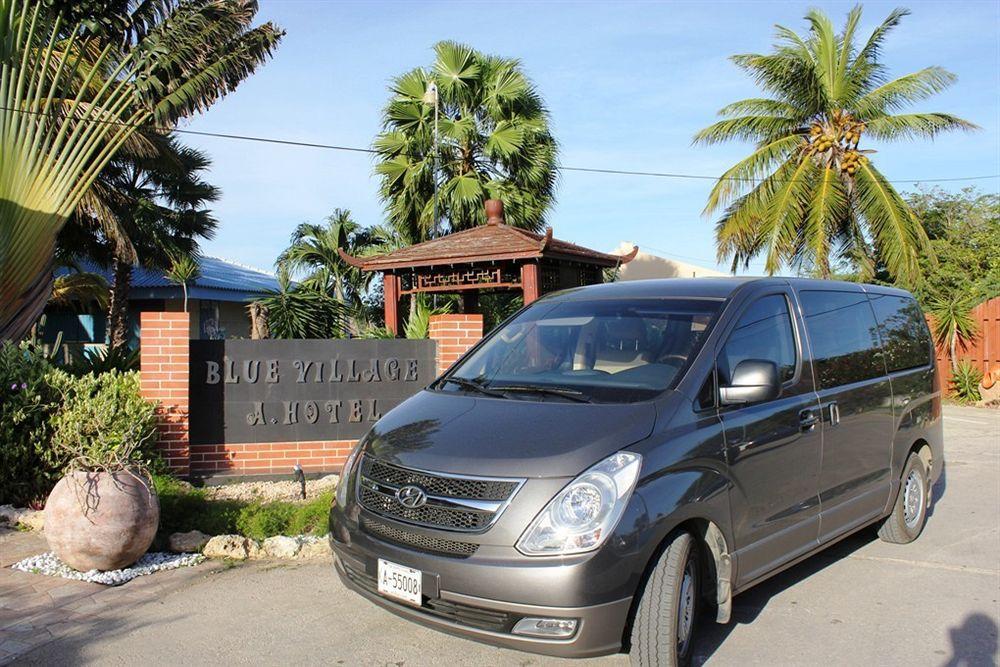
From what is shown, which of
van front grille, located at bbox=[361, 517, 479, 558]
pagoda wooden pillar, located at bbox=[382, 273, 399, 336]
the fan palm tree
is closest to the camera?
van front grille, located at bbox=[361, 517, 479, 558]

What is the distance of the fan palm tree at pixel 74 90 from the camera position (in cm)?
963

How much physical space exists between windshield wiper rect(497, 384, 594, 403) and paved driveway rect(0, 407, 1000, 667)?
1272 mm

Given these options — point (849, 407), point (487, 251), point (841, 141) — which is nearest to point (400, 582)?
point (849, 407)

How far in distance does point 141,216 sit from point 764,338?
17.0 meters

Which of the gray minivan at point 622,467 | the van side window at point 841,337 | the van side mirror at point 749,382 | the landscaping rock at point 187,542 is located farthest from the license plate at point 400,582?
the van side window at point 841,337

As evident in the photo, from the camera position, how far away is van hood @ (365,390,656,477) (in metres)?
3.42

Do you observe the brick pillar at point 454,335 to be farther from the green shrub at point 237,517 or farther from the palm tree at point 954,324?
the palm tree at point 954,324

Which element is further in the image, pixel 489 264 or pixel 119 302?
pixel 119 302

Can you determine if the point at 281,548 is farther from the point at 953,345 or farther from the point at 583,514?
the point at 953,345

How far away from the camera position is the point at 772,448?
421cm

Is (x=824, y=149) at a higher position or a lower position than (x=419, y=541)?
higher

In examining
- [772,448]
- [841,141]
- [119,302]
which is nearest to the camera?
[772,448]

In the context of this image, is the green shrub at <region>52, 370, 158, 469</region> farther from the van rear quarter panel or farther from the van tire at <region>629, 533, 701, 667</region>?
the van rear quarter panel

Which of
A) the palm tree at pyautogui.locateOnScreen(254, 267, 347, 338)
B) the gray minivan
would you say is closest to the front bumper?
the gray minivan
